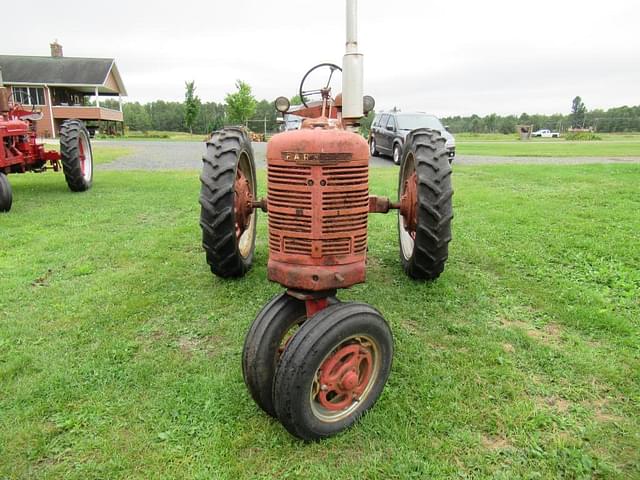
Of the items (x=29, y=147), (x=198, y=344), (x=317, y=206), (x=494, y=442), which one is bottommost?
(x=494, y=442)

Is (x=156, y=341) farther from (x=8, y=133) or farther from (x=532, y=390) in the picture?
(x=8, y=133)

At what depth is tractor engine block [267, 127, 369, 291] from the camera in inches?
98.9

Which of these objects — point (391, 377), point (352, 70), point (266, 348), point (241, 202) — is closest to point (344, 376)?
point (266, 348)

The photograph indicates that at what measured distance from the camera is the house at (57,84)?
37094 millimetres

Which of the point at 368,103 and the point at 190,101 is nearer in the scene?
the point at 368,103

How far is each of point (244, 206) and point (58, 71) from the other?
42155 millimetres

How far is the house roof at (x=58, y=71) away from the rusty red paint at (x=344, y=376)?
41.8 metres

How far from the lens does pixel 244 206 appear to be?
4.21 m

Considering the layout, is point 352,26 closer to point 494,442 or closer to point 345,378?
point 345,378

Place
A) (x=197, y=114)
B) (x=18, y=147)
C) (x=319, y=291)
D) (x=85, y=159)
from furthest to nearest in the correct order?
1. (x=197, y=114)
2. (x=85, y=159)
3. (x=18, y=147)
4. (x=319, y=291)

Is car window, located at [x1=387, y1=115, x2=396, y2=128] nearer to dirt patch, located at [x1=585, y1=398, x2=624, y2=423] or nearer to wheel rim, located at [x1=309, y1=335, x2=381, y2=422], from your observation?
dirt patch, located at [x1=585, y1=398, x2=624, y2=423]

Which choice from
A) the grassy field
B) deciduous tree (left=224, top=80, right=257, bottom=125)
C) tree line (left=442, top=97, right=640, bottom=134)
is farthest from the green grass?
tree line (left=442, top=97, right=640, bottom=134)

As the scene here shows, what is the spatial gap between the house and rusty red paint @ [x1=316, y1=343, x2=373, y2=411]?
38972mm

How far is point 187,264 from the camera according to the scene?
→ 5062mm
